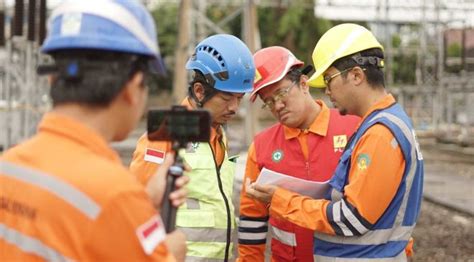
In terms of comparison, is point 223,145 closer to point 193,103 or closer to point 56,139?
point 193,103

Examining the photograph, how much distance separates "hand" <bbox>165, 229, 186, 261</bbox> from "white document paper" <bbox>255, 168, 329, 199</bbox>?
1.35 m

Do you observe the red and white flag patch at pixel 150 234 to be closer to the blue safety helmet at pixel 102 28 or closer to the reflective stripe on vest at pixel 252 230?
the blue safety helmet at pixel 102 28

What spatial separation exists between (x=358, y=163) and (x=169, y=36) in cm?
3741

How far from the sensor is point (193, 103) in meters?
3.43

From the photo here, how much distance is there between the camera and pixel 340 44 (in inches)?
131

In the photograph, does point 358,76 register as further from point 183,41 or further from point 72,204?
point 183,41

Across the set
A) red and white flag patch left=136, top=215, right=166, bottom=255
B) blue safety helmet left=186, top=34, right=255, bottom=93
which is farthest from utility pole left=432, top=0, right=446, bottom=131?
red and white flag patch left=136, top=215, right=166, bottom=255

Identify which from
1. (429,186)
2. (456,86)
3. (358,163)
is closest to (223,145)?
(358,163)

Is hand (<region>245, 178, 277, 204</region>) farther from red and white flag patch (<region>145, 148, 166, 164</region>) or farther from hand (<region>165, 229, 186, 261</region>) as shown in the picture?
hand (<region>165, 229, 186, 261</region>)

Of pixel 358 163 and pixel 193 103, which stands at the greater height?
pixel 193 103

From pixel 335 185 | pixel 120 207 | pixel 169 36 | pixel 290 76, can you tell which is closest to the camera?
pixel 120 207

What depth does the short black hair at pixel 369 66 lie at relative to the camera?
10.6ft

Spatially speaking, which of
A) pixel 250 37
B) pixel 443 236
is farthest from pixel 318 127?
pixel 250 37

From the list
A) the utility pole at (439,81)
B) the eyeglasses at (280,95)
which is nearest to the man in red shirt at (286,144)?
the eyeglasses at (280,95)
